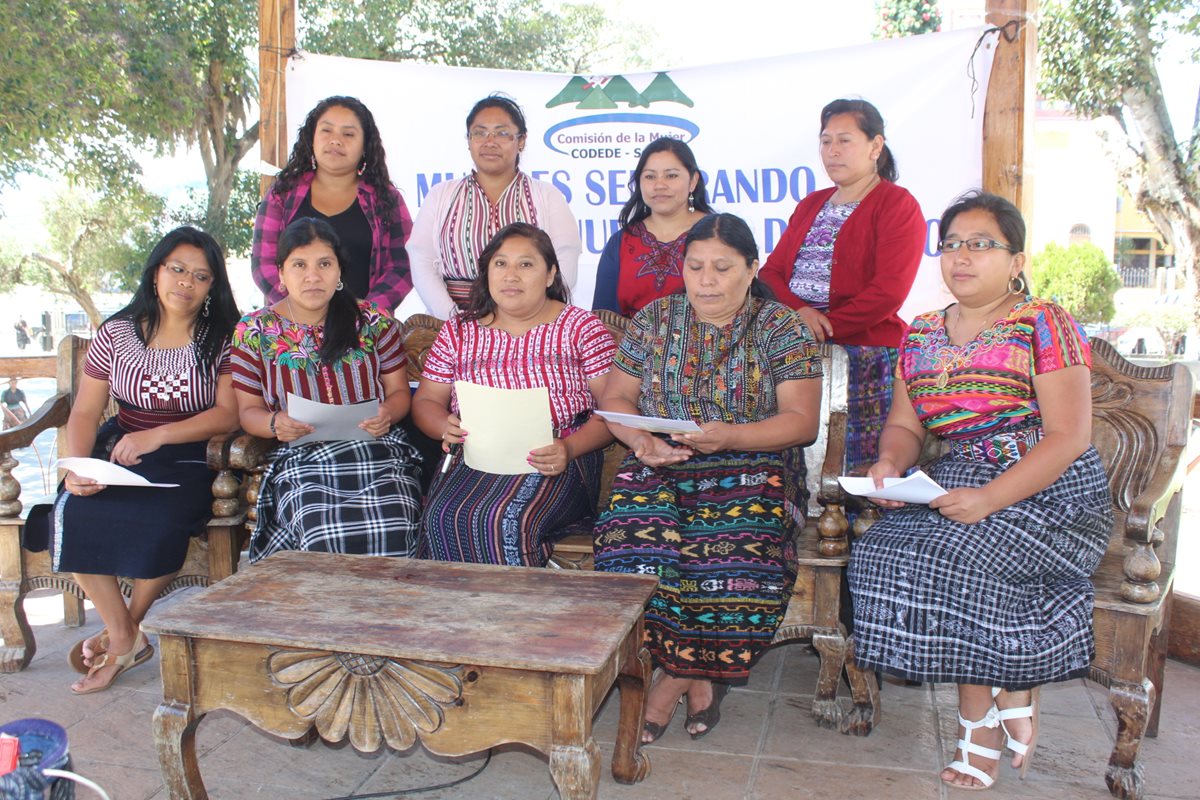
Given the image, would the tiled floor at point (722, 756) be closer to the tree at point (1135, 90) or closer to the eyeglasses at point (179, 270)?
the eyeglasses at point (179, 270)

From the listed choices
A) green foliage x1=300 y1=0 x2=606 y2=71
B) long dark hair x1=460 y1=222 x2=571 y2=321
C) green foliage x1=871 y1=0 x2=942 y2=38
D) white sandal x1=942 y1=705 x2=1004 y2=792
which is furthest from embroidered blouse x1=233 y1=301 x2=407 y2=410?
green foliage x1=871 y1=0 x2=942 y2=38

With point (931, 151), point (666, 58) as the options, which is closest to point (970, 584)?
point (931, 151)

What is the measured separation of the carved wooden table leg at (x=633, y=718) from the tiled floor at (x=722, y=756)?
0.15 feet

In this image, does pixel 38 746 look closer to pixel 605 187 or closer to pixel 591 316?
pixel 591 316

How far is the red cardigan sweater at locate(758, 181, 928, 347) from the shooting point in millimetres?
3113

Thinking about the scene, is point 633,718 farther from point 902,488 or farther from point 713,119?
point 713,119

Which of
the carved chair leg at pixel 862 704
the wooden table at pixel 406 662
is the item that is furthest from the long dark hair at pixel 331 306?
the carved chair leg at pixel 862 704

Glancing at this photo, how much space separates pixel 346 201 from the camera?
12.5ft

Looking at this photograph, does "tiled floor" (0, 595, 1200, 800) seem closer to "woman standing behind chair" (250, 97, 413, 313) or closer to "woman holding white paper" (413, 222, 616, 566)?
"woman holding white paper" (413, 222, 616, 566)

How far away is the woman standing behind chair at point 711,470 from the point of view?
8.48 feet

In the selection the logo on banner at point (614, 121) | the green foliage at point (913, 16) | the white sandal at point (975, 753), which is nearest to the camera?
the white sandal at point (975, 753)

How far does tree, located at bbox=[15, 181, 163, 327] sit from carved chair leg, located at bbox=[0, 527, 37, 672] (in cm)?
1033

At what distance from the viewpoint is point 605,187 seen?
458cm

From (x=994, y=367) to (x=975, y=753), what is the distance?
1.02 meters
